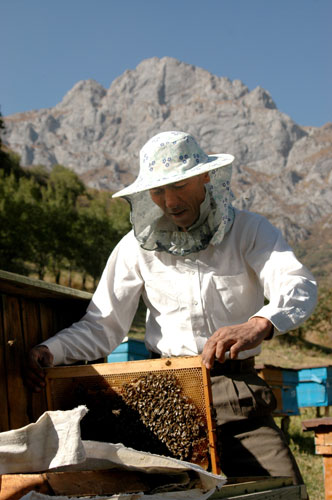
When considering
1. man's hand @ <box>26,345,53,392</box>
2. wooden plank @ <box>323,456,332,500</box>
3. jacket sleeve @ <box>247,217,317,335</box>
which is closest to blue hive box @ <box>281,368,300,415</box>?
wooden plank @ <box>323,456,332,500</box>

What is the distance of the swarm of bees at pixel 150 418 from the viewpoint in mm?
2475

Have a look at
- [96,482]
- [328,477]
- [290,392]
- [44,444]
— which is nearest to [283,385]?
[290,392]

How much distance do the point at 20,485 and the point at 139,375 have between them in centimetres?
97

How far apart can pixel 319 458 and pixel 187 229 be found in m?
6.64

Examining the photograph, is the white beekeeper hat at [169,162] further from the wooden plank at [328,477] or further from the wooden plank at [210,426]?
the wooden plank at [328,477]

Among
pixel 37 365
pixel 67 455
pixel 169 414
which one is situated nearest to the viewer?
pixel 67 455

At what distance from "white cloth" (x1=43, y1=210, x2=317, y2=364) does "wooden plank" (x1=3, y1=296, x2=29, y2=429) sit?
162 mm

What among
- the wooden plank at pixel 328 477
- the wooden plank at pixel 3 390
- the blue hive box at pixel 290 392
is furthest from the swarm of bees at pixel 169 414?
the blue hive box at pixel 290 392

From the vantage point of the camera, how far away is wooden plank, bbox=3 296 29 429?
9.48 ft

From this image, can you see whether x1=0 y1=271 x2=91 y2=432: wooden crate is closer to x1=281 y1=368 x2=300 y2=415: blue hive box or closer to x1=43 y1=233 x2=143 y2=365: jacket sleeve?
x1=43 y1=233 x2=143 y2=365: jacket sleeve

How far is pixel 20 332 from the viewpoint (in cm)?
305

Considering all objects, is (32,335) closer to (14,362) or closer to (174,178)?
(14,362)

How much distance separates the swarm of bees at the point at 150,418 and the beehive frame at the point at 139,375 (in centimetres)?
3

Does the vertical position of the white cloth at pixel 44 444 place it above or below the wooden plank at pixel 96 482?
above
